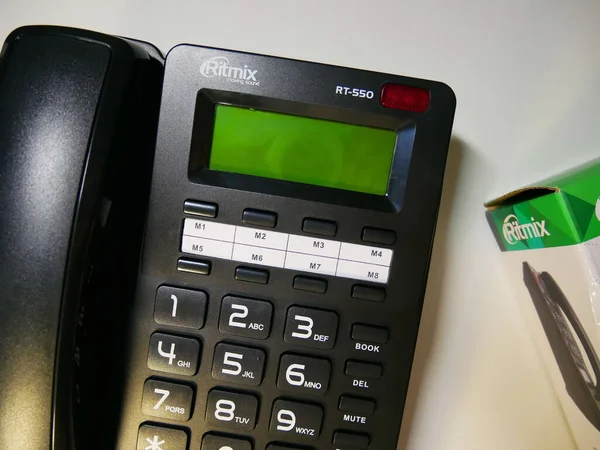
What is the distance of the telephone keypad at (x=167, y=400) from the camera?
34cm

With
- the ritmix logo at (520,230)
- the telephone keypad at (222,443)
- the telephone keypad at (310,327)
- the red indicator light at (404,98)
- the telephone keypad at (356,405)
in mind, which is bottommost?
the telephone keypad at (222,443)

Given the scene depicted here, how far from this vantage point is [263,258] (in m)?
0.34

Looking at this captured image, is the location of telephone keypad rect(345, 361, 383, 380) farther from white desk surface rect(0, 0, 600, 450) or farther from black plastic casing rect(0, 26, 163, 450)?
black plastic casing rect(0, 26, 163, 450)

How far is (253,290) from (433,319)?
135 millimetres

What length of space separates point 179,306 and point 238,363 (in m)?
0.05

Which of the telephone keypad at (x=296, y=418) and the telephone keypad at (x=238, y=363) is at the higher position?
the telephone keypad at (x=238, y=363)

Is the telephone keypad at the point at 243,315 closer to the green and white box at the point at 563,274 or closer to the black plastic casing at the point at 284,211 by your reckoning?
the black plastic casing at the point at 284,211

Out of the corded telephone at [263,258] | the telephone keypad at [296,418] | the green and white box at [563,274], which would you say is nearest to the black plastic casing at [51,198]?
the corded telephone at [263,258]

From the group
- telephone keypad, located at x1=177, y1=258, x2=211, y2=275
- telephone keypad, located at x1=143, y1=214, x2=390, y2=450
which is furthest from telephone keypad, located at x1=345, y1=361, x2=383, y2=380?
telephone keypad, located at x1=177, y1=258, x2=211, y2=275

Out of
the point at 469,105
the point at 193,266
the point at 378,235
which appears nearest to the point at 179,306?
the point at 193,266

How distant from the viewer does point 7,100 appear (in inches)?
11.8

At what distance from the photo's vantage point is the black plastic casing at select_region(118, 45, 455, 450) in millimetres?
333

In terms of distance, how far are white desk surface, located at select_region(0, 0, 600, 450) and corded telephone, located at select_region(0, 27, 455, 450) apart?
0.06 meters

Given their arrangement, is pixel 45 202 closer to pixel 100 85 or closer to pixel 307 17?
pixel 100 85
